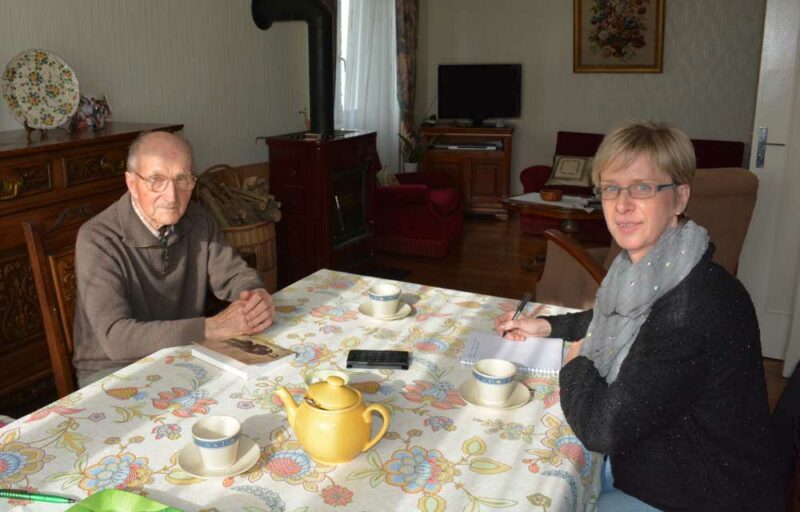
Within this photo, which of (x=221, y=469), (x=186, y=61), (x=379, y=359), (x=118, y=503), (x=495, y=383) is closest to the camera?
(x=118, y=503)

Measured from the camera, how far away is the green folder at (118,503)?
1.01 metres

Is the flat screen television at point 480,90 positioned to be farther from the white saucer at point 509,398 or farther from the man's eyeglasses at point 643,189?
the white saucer at point 509,398

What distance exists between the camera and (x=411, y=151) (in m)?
6.62

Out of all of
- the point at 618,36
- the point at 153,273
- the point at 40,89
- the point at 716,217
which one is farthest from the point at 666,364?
the point at 618,36

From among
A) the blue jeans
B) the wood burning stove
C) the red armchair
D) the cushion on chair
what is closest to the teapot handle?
the blue jeans

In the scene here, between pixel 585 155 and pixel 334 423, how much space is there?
5.51 metres

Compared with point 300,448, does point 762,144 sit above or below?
above

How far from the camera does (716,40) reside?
6.17 metres

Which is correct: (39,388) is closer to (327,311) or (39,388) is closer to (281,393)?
(327,311)

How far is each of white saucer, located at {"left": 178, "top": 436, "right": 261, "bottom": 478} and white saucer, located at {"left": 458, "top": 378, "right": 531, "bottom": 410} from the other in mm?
420

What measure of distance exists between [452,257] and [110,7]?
2834mm

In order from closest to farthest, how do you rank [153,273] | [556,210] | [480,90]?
[153,273] < [556,210] < [480,90]

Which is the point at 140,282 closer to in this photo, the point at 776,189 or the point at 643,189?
the point at 643,189

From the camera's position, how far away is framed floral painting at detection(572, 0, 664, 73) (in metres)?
6.30
